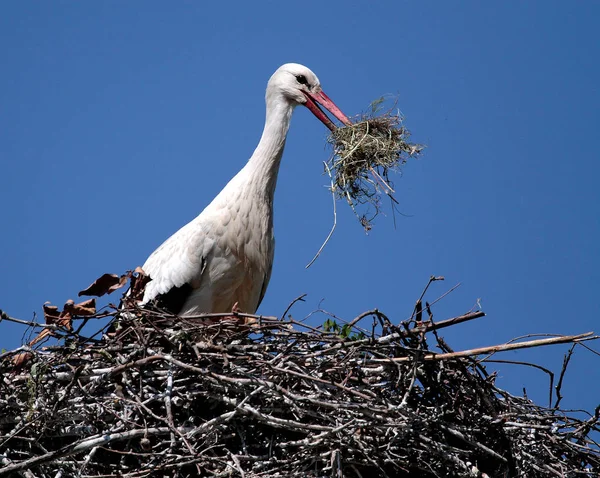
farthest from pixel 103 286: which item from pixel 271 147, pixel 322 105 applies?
pixel 322 105

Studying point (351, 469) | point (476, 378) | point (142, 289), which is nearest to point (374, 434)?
point (351, 469)

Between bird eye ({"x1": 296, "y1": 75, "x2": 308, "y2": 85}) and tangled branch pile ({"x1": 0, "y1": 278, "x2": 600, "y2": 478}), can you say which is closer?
tangled branch pile ({"x1": 0, "y1": 278, "x2": 600, "y2": 478})

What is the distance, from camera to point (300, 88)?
625 centimetres

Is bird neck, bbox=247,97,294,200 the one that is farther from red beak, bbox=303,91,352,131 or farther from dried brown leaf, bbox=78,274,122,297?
dried brown leaf, bbox=78,274,122,297

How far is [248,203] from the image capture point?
19.5 ft

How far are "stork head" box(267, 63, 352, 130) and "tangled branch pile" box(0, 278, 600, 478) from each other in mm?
1968

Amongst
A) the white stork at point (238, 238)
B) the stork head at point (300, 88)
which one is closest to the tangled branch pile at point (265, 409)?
the white stork at point (238, 238)

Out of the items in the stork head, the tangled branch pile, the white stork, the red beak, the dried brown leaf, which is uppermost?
the stork head

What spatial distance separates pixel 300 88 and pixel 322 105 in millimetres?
163

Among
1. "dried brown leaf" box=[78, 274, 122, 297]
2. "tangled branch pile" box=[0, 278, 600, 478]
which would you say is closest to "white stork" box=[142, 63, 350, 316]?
"dried brown leaf" box=[78, 274, 122, 297]

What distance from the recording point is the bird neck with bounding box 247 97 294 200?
20.0 feet

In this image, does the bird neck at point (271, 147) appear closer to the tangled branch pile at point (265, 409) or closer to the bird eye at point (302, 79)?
the bird eye at point (302, 79)

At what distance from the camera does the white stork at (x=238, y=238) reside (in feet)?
18.7

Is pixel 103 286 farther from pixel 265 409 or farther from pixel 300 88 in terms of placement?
pixel 300 88
